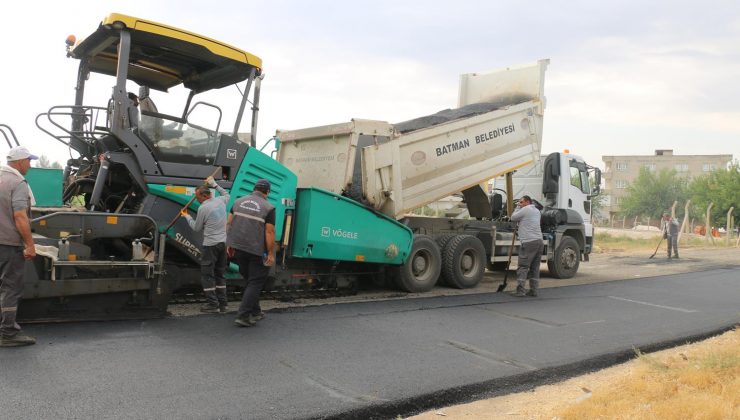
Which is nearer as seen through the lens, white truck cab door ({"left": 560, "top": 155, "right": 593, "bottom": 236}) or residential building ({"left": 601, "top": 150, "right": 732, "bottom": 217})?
white truck cab door ({"left": 560, "top": 155, "right": 593, "bottom": 236})

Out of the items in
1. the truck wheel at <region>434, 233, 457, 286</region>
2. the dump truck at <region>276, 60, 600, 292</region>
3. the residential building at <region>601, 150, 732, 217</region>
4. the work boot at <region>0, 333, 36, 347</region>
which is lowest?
the work boot at <region>0, 333, 36, 347</region>

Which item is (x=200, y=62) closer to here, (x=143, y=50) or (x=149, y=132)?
(x=143, y=50)

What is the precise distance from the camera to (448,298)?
8.23 meters

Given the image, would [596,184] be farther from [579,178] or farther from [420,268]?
[420,268]

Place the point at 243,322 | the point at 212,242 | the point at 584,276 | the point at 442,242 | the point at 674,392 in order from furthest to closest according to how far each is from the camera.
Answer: the point at 584,276 → the point at 442,242 → the point at 212,242 → the point at 243,322 → the point at 674,392

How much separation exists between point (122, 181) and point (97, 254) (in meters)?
0.88

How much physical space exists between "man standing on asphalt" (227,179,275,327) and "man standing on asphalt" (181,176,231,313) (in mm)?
422

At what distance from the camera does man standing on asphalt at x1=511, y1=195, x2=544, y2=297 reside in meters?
8.91

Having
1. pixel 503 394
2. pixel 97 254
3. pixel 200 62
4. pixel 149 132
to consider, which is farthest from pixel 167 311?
pixel 503 394

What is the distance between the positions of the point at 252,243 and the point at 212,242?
0.70 m

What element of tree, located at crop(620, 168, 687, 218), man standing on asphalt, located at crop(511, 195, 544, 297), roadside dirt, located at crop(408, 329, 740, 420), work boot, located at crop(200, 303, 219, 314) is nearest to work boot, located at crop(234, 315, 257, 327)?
work boot, located at crop(200, 303, 219, 314)

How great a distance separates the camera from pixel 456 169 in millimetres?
9344

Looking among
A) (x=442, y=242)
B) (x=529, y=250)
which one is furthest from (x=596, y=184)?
(x=442, y=242)

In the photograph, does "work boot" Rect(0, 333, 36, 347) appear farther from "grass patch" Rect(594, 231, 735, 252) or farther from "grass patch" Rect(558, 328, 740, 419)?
"grass patch" Rect(594, 231, 735, 252)
